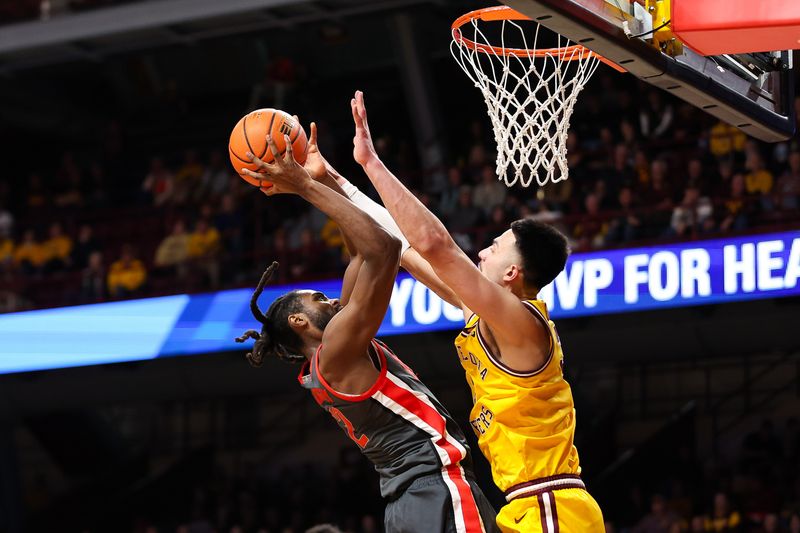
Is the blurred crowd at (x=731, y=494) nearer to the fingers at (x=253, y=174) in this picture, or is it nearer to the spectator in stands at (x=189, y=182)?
the spectator in stands at (x=189, y=182)

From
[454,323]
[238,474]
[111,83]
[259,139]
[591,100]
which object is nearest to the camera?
[259,139]

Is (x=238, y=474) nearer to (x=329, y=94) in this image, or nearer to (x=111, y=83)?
(x=329, y=94)

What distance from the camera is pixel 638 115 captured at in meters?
14.8

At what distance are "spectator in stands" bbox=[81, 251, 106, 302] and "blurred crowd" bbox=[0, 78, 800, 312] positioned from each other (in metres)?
0.03

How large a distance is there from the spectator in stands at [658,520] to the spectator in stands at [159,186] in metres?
8.51

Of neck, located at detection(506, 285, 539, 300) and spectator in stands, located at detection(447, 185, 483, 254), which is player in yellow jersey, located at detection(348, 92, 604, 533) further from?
spectator in stands, located at detection(447, 185, 483, 254)

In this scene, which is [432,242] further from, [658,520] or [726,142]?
[726,142]

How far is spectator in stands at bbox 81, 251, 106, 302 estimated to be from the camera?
15.2 meters

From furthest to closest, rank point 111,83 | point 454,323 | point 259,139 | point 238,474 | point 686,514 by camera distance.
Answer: point 111,83 < point 238,474 < point 686,514 < point 454,323 < point 259,139

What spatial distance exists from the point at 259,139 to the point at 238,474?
42.7 feet

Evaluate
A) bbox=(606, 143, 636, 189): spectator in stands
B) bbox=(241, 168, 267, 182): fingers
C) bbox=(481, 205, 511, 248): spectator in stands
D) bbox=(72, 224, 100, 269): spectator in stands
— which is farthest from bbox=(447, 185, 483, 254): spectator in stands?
bbox=(241, 168, 267, 182): fingers

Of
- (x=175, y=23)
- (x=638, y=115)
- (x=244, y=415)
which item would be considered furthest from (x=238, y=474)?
(x=638, y=115)

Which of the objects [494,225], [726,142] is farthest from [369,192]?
[726,142]

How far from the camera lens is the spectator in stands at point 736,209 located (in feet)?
38.0
